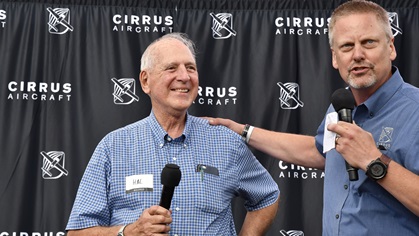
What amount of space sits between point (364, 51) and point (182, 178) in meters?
A: 1.02

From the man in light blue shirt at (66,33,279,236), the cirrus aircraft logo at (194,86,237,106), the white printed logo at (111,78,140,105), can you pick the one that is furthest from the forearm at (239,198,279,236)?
the white printed logo at (111,78,140,105)

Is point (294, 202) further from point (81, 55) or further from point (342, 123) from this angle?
point (342, 123)

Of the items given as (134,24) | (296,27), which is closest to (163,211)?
(134,24)

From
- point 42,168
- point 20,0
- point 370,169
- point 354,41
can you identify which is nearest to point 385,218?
point 370,169

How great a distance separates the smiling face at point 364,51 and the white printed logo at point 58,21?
2.45 meters

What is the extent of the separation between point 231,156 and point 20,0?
7.57 ft

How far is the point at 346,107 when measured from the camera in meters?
2.35

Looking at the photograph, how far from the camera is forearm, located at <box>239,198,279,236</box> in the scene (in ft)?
10.2

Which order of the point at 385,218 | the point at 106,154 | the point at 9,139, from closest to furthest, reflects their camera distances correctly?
the point at 385,218 < the point at 106,154 < the point at 9,139

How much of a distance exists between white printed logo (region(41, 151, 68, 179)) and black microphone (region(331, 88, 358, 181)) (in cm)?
247

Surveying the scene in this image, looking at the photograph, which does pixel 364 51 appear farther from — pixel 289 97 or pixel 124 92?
pixel 124 92

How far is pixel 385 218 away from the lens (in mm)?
2432

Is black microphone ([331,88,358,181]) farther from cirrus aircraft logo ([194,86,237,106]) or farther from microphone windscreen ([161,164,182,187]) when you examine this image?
cirrus aircraft logo ([194,86,237,106])

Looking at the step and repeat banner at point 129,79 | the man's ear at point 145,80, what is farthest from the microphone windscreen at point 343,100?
the step and repeat banner at point 129,79
